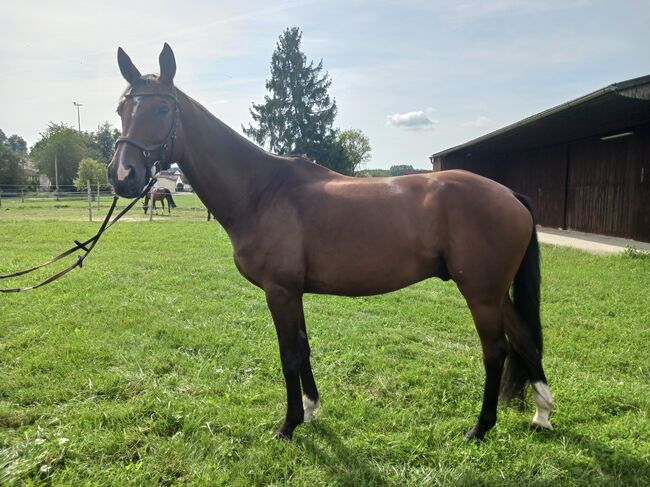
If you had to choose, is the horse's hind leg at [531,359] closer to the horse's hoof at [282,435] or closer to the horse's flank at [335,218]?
the horse's flank at [335,218]

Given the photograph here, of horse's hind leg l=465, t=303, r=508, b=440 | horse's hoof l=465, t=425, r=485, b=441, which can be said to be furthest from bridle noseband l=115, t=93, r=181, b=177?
horse's hoof l=465, t=425, r=485, b=441

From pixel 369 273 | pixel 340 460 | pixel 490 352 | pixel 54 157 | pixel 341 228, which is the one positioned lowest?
pixel 340 460

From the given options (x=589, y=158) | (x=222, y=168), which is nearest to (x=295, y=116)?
(x=589, y=158)

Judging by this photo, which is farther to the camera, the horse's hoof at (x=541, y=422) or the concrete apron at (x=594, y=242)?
the concrete apron at (x=594, y=242)

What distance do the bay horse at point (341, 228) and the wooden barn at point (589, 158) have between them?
663 centimetres

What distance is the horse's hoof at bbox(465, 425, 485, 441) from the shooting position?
8.14 feet

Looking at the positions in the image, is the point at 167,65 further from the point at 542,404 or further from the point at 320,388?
the point at 542,404

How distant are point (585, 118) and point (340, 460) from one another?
422 inches

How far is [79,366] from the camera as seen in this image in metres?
3.34

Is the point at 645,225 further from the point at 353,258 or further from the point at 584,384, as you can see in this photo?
the point at 353,258

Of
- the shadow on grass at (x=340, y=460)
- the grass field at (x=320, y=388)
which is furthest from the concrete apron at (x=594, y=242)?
the shadow on grass at (x=340, y=460)

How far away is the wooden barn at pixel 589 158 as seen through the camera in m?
8.90

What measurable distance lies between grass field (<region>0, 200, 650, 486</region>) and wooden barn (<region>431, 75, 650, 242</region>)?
17.6 ft

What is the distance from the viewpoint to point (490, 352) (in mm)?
2459
